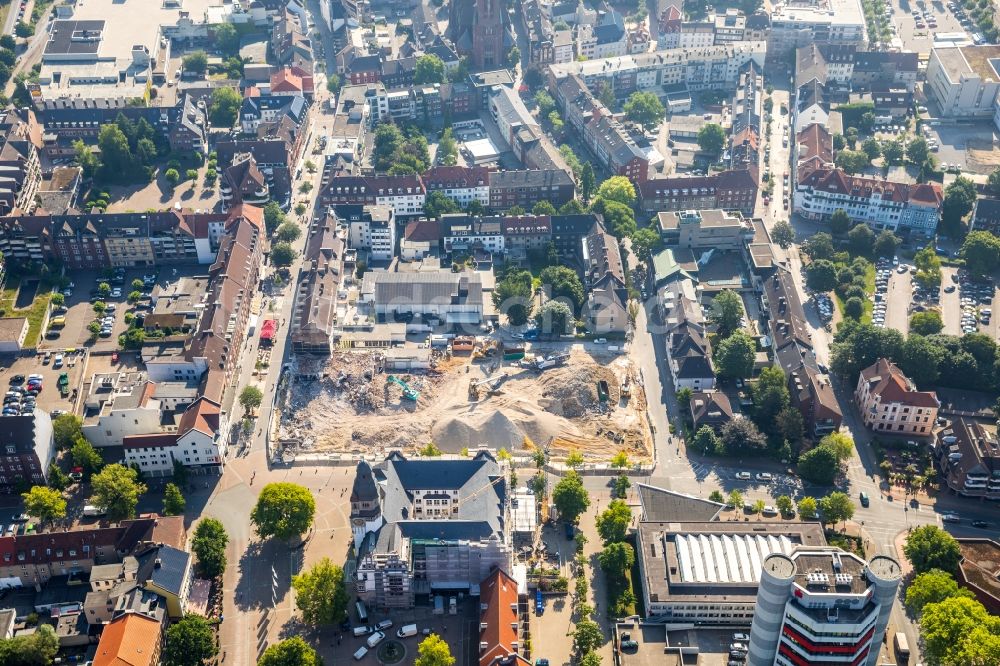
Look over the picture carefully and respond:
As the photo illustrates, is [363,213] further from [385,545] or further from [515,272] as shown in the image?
[385,545]

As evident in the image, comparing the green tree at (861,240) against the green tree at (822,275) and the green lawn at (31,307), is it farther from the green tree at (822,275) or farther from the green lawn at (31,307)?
the green lawn at (31,307)

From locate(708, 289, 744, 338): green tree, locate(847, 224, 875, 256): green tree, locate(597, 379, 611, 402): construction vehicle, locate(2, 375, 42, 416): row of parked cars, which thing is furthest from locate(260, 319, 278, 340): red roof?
locate(847, 224, 875, 256): green tree

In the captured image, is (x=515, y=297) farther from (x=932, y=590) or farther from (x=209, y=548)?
(x=932, y=590)

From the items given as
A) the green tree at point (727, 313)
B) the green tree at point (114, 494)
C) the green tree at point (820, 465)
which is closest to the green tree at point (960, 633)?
the green tree at point (820, 465)

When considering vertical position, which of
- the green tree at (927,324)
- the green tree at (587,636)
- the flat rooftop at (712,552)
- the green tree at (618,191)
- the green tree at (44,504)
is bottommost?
the green tree at (587,636)

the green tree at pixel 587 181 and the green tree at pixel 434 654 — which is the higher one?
the green tree at pixel 587 181

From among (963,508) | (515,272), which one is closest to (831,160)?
(515,272)
